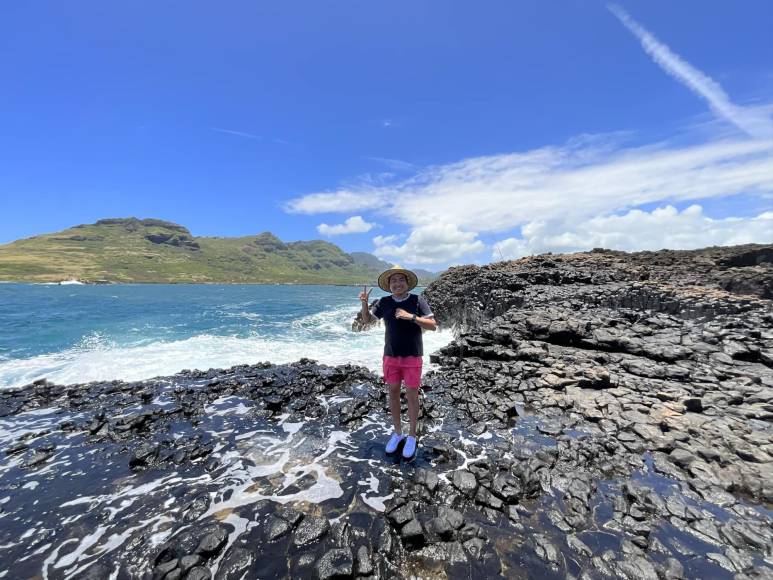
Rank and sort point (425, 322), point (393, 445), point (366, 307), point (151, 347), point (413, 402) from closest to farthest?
point (425, 322) < point (366, 307) < point (413, 402) < point (393, 445) < point (151, 347)

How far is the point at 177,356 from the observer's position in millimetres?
21625

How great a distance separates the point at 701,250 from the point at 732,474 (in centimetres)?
4482

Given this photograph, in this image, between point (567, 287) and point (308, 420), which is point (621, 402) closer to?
point (308, 420)

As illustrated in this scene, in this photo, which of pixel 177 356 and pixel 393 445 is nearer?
pixel 393 445

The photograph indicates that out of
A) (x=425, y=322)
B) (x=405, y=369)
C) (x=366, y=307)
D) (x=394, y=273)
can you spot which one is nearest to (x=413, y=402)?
(x=405, y=369)

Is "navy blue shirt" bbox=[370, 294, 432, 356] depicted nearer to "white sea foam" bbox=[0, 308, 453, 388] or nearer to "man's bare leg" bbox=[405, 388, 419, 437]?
"man's bare leg" bbox=[405, 388, 419, 437]

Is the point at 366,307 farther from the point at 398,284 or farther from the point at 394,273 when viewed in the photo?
the point at 394,273

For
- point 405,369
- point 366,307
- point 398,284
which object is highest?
point 398,284

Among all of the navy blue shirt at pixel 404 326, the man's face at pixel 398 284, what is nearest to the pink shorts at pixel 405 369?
the navy blue shirt at pixel 404 326

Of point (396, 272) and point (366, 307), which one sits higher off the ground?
point (396, 272)

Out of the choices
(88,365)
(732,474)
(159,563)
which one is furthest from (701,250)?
(88,365)

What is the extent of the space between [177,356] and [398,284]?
66.7 feet

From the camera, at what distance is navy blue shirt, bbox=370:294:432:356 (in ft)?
25.2

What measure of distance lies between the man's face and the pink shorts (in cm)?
159
